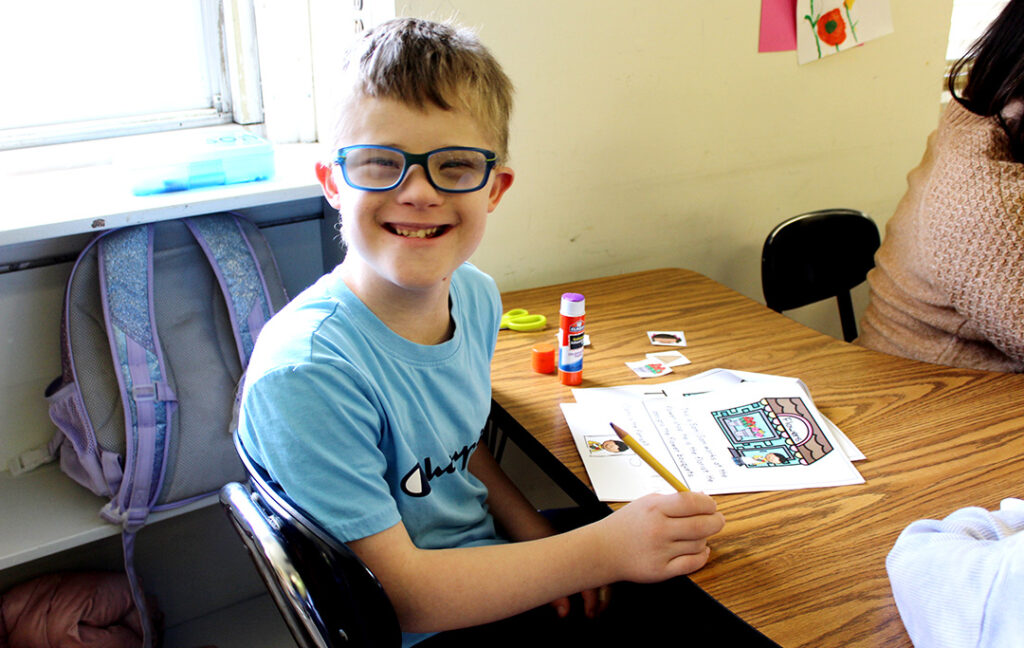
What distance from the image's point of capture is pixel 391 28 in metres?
0.98

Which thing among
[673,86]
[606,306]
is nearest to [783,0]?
[673,86]

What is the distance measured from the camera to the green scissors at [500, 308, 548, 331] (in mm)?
1560

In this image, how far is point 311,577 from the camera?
0.79 meters

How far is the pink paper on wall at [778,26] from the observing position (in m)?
1.89

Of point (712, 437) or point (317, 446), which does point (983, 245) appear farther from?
point (317, 446)

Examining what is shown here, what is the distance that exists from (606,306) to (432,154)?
0.85m

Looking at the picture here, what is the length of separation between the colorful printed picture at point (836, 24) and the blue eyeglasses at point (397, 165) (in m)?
1.35

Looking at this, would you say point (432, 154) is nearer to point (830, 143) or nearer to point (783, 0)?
point (783, 0)

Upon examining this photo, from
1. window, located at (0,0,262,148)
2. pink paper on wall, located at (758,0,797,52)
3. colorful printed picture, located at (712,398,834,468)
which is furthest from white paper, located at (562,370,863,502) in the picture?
window, located at (0,0,262,148)

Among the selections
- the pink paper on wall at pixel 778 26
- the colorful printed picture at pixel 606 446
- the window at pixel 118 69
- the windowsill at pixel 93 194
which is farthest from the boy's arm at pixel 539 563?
the pink paper on wall at pixel 778 26

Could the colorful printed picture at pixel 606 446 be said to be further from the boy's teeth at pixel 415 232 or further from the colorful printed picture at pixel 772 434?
the boy's teeth at pixel 415 232

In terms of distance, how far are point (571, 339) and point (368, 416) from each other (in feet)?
1.64

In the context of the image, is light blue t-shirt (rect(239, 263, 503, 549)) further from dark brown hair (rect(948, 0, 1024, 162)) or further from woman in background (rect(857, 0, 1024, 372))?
dark brown hair (rect(948, 0, 1024, 162))

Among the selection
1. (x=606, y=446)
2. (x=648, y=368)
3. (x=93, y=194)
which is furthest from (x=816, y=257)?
(x=93, y=194)
